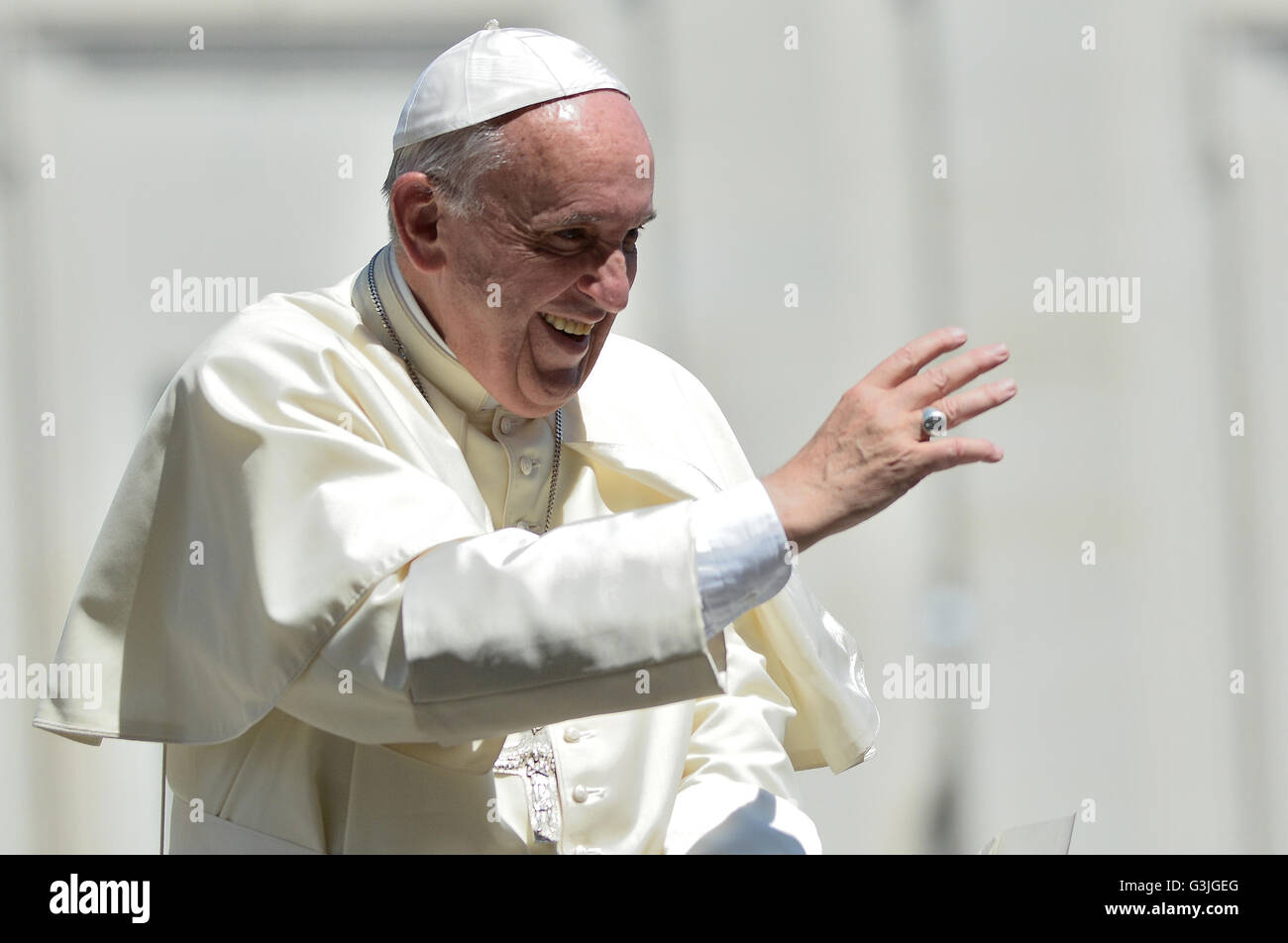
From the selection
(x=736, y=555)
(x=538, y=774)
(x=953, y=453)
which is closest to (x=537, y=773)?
(x=538, y=774)

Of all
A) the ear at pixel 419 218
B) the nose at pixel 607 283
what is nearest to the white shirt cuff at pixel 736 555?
the nose at pixel 607 283

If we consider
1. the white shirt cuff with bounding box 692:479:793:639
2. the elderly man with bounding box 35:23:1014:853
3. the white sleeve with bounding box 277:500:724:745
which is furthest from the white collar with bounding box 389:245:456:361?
the white shirt cuff with bounding box 692:479:793:639

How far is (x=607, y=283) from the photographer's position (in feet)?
8.25

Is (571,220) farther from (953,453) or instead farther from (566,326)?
(953,453)

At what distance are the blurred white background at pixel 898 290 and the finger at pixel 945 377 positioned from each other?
265 cm

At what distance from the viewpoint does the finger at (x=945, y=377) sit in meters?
2.12

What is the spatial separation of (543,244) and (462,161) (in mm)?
220

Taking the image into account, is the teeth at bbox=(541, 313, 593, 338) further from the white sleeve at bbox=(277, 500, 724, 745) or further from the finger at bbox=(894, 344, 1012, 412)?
the finger at bbox=(894, 344, 1012, 412)

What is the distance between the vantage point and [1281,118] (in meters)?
5.42

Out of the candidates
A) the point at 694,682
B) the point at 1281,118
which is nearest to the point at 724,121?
the point at 1281,118

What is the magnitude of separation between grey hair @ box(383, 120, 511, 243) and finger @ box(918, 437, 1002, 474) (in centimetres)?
89

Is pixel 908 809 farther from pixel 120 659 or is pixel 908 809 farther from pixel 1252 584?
pixel 120 659

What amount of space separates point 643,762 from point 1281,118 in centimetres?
401

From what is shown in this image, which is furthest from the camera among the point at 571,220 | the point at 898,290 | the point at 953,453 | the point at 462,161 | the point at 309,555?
the point at 898,290
